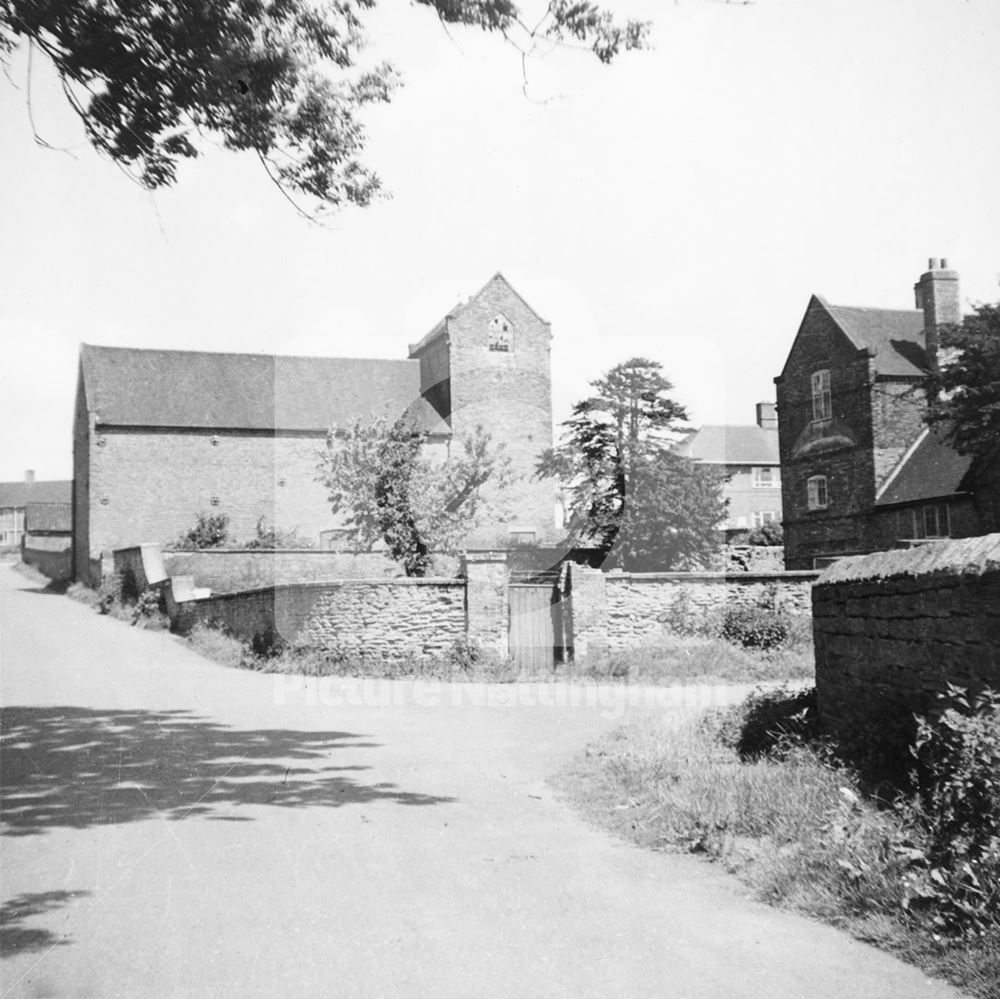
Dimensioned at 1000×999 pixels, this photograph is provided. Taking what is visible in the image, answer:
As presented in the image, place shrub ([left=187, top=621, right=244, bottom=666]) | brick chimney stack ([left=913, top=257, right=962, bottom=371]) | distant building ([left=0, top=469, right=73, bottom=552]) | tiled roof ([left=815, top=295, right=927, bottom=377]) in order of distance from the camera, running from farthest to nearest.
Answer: distant building ([left=0, top=469, right=73, bottom=552]), brick chimney stack ([left=913, top=257, right=962, bottom=371]), tiled roof ([left=815, top=295, right=927, bottom=377]), shrub ([left=187, top=621, right=244, bottom=666])

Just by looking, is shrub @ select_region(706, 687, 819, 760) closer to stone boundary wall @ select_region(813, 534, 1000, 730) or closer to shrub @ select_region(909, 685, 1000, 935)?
stone boundary wall @ select_region(813, 534, 1000, 730)

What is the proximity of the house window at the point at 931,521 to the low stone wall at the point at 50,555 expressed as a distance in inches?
1425

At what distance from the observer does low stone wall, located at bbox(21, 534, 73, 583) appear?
44.4 metres

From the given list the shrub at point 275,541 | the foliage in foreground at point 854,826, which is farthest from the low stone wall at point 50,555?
the foliage in foreground at point 854,826

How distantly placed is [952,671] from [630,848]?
102 inches

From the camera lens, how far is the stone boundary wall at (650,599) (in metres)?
19.2

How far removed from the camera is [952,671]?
20.9 ft

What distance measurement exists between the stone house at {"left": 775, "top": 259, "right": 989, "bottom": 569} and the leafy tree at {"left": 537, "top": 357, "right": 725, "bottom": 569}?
12.3 feet

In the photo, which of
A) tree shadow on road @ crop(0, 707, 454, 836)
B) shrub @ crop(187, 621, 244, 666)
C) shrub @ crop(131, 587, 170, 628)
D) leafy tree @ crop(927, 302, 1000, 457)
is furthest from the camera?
shrub @ crop(131, 587, 170, 628)

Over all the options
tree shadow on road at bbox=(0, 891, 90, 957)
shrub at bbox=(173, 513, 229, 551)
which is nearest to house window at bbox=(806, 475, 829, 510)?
shrub at bbox=(173, 513, 229, 551)

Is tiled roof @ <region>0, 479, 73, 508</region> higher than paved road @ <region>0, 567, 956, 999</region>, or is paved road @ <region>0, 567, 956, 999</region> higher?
tiled roof @ <region>0, 479, 73, 508</region>

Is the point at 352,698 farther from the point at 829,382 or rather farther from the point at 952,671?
the point at 829,382

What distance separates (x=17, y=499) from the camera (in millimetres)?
92750

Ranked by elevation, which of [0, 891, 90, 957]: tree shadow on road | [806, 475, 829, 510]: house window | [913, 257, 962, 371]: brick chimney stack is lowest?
[0, 891, 90, 957]: tree shadow on road
